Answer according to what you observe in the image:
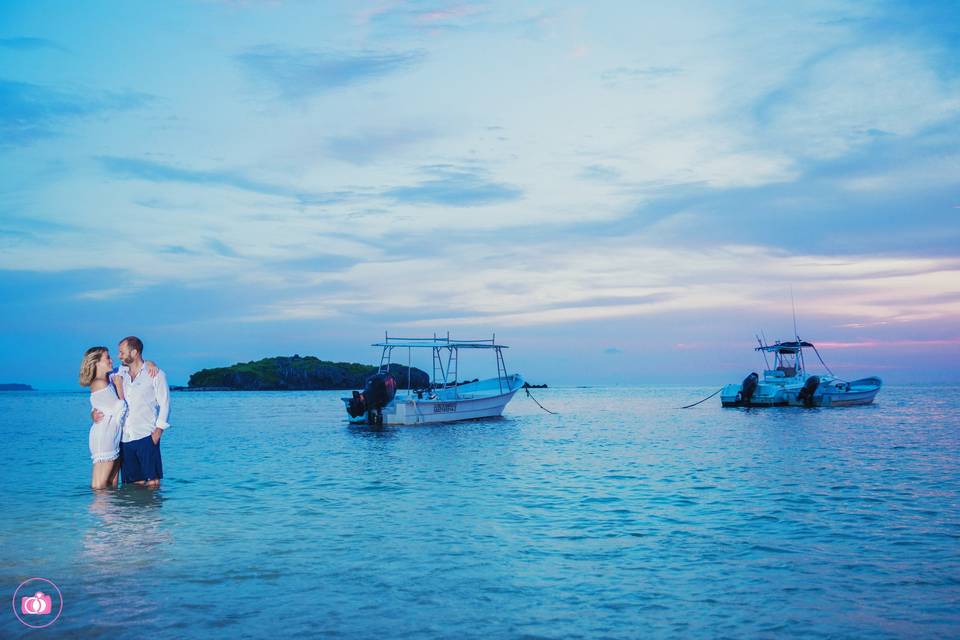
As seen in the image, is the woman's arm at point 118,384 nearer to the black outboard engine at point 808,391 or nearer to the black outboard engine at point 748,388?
the black outboard engine at point 748,388

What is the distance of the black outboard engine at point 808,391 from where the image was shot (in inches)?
2383

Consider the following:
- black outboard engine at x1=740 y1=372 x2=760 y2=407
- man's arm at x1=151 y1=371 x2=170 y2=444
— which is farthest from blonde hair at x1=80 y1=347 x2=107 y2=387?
black outboard engine at x1=740 y1=372 x2=760 y2=407

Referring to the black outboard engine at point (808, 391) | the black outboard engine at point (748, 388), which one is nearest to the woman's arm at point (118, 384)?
the black outboard engine at point (748, 388)

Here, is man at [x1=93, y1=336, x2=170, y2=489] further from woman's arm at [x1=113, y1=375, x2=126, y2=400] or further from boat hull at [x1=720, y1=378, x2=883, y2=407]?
boat hull at [x1=720, y1=378, x2=883, y2=407]

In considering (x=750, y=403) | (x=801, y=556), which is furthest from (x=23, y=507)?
(x=750, y=403)

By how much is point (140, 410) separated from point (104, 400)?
586mm

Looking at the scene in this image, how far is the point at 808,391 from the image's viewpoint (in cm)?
6062

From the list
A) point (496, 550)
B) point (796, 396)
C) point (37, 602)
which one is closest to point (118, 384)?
point (37, 602)

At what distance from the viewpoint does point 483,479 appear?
746 inches

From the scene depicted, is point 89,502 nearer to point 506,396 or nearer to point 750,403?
point 506,396

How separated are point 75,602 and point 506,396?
43717 millimetres

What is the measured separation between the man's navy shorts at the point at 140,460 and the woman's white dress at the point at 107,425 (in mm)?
221

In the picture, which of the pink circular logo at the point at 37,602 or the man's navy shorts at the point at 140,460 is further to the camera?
the man's navy shorts at the point at 140,460

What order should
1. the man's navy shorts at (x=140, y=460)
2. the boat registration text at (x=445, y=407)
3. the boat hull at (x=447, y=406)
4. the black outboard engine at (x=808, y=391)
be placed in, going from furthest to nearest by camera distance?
the black outboard engine at (x=808, y=391) → the boat registration text at (x=445, y=407) → the boat hull at (x=447, y=406) → the man's navy shorts at (x=140, y=460)
